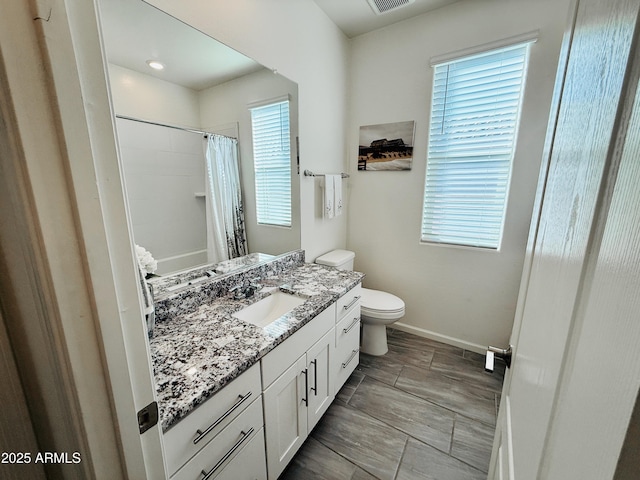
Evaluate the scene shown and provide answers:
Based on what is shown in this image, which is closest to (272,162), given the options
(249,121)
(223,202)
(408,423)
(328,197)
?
(249,121)

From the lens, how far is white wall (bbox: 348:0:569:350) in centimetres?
166

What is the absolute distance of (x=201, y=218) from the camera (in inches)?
52.7

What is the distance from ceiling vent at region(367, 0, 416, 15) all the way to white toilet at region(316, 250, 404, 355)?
74.8 inches

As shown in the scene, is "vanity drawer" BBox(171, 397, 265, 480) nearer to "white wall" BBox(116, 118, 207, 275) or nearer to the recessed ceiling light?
"white wall" BBox(116, 118, 207, 275)

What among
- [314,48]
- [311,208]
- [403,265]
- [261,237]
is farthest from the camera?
[403,265]

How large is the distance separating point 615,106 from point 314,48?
2053mm

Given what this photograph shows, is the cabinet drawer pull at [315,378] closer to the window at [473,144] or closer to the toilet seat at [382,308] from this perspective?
Result: the toilet seat at [382,308]

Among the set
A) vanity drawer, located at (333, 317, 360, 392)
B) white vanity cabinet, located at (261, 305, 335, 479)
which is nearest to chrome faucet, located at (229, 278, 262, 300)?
white vanity cabinet, located at (261, 305, 335, 479)

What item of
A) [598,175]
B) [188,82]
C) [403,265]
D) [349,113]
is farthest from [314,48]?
[598,175]

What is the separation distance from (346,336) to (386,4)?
2.36 m

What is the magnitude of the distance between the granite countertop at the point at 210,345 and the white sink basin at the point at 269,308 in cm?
3

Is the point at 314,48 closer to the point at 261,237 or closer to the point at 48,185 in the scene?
the point at 261,237

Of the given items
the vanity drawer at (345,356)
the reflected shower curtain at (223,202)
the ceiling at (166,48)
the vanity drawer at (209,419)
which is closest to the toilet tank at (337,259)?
the vanity drawer at (345,356)

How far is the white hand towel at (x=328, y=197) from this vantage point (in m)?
2.04
